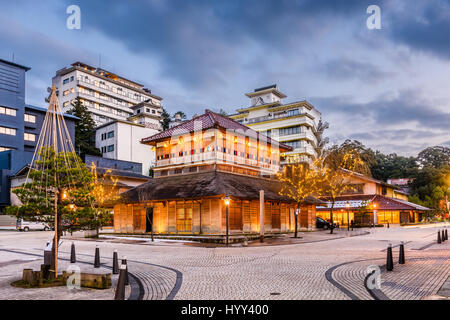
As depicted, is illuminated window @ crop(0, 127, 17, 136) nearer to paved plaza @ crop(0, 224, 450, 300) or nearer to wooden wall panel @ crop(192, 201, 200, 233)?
wooden wall panel @ crop(192, 201, 200, 233)

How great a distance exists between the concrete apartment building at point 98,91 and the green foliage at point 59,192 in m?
77.4

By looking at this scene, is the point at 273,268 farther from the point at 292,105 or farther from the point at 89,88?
the point at 89,88

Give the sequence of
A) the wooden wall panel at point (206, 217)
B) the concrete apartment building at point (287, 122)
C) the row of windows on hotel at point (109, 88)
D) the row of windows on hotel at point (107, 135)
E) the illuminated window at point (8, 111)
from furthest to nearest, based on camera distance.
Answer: the row of windows on hotel at point (109, 88) → the concrete apartment building at point (287, 122) → the row of windows on hotel at point (107, 135) → the illuminated window at point (8, 111) → the wooden wall panel at point (206, 217)

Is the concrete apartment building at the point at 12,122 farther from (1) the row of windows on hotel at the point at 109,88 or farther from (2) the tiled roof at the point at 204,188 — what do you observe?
(2) the tiled roof at the point at 204,188

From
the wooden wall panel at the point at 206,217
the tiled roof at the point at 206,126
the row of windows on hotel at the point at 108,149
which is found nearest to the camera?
the wooden wall panel at the point at 206,217

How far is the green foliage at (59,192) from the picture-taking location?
10977mm

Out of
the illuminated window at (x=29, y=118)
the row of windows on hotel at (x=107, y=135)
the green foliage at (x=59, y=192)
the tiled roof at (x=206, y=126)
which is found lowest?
the green foliage at (x=59, y=192)

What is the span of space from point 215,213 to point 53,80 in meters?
80.1

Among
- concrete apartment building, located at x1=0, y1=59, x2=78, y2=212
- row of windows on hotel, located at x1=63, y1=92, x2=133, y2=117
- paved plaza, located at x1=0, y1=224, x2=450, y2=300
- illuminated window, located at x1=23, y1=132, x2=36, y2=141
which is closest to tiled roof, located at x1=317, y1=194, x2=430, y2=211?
paved plaza, located at x1=0, y1=224, x2=450, y2=300

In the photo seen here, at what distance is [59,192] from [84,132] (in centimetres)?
6570

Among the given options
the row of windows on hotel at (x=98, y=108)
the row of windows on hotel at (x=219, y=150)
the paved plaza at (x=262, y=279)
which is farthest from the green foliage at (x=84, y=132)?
the paved plaza at (x=262, y=279)

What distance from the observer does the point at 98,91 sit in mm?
87250

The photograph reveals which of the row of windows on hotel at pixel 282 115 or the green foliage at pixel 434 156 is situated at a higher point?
the row of windows on hotel at pixel 282 115

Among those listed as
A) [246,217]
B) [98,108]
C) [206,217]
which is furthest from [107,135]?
[246,217]
